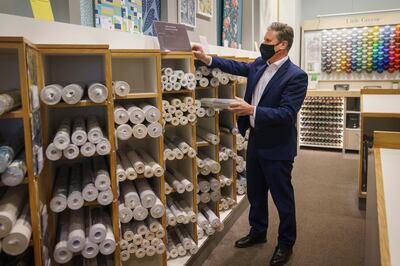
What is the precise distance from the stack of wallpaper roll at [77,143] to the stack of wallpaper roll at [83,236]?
414 mm

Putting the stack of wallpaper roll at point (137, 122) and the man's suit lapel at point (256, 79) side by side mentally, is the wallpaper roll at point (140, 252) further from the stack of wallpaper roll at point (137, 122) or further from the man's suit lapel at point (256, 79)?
the man's suit lapel at point (256, 79)

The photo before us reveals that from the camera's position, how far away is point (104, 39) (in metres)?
2.35

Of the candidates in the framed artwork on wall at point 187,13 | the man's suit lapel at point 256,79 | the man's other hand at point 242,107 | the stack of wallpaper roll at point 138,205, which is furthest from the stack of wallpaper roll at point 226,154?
the framed artwork on wall at point 187,13

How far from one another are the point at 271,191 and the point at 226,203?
0.77 metres

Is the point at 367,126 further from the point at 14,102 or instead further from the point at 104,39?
the point at 14,102

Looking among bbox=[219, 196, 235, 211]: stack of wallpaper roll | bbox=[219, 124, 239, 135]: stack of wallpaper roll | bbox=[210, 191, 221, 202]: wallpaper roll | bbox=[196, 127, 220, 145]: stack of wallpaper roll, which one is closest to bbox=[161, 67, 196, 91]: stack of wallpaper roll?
bbox=[196, 127, 220, 145]: stack of wallpaper roll

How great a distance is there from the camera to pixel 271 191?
9.30ft

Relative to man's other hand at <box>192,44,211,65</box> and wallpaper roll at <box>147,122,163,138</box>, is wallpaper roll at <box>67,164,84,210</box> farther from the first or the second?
man's other hand at <box>192,44,211,65</box>

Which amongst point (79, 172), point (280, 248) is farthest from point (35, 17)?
point (280, 248)

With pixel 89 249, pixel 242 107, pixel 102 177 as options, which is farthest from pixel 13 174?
pixel 242 107

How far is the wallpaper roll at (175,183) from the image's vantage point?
2.67 metres

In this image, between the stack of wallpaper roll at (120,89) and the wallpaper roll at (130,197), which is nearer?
the stack of wallpaper roll at (120,89)

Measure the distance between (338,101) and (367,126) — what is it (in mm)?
2456

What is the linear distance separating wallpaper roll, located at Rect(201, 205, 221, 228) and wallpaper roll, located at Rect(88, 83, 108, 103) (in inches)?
60.0
